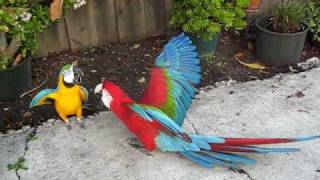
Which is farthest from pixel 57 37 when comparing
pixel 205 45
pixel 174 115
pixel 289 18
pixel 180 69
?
pixel 289 18

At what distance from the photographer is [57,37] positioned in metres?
3.54

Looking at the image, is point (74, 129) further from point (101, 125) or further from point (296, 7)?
point (296, 7)

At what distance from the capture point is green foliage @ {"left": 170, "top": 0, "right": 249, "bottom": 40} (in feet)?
10.5

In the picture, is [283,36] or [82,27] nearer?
[283,36]

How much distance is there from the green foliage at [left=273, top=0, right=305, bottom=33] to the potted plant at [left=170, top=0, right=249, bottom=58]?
270 millimetres

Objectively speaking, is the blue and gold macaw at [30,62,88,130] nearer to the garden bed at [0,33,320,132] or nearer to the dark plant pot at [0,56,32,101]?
the garden bed at [0,33,320,132]

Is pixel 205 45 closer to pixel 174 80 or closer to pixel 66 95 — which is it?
pixel 174 80

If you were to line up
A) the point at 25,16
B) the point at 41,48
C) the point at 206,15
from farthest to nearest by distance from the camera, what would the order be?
the point at 41,48, the point at 206,15, the point at 25,16

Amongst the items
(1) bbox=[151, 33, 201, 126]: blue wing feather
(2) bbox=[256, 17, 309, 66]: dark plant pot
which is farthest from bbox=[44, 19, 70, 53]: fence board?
(2) bbox=[256, 17, 309, 66]: dark plant pot

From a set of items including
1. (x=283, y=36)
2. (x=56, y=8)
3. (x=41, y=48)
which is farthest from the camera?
(x=41, y=48)

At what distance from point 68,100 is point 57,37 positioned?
101 centimetres

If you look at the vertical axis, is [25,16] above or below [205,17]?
above

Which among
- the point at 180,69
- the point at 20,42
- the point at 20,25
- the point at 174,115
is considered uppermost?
the point at 20,25

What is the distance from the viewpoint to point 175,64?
8.75ft
